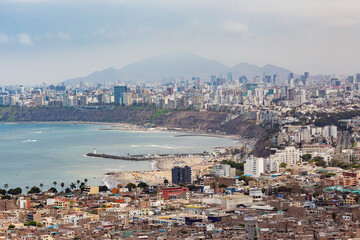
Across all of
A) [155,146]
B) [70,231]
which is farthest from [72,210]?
[155,146]

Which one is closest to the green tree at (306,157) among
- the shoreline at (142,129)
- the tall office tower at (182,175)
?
the tall office tower at (182,175)

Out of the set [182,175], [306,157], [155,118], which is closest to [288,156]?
[306,157]

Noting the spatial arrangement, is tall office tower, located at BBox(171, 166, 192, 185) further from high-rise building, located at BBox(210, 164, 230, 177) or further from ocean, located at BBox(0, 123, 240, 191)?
ocean, located at BBox(0, 123, 240, 191)

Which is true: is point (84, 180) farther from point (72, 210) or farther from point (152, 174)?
point (72, 210)

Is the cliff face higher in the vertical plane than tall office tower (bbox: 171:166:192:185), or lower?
higher

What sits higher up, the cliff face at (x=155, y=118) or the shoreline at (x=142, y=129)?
the cliff face at (x=155, y=118)

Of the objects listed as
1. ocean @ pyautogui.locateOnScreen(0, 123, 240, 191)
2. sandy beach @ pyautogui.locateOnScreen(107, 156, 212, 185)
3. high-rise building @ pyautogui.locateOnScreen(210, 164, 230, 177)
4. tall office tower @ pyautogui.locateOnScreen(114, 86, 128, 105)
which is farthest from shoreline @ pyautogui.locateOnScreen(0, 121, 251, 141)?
high-rise building @ pyautogui.locateOnScreen(210, 164, 230, 177)

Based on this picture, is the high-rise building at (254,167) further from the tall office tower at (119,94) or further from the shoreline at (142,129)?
the tall office tower at (119,94)
